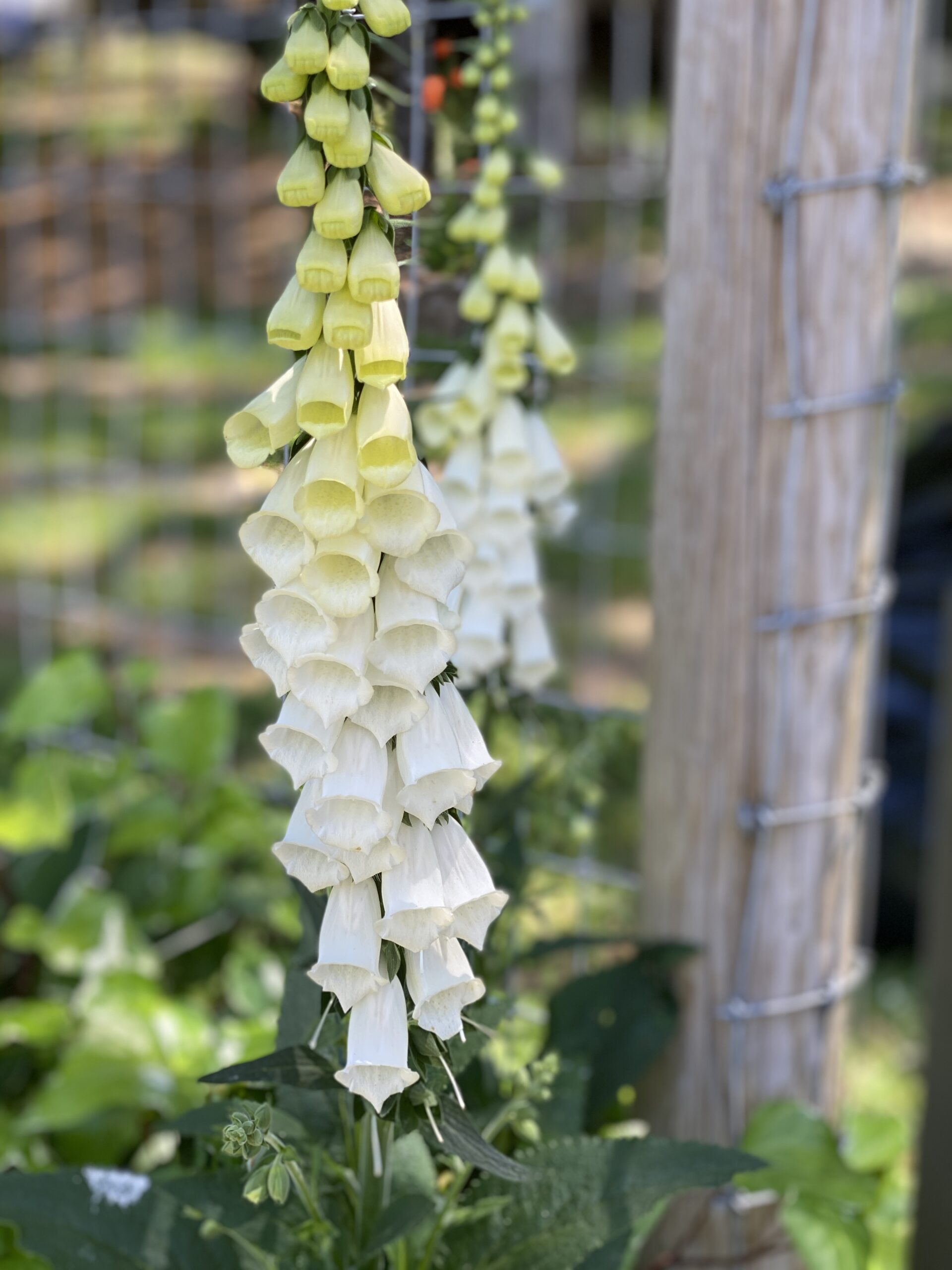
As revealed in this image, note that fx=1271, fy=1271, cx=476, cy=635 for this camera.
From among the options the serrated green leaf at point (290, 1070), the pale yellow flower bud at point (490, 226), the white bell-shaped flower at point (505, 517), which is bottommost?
the serrated green leaf at point (290, 1070)

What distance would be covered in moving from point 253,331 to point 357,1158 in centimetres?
502

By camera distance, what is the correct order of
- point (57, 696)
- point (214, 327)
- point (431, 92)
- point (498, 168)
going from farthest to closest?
point (214, 327) → point (57, 696) → point (431, 92) → point (498, 168)

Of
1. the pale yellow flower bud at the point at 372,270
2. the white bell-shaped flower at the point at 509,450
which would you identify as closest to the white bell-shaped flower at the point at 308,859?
the pale yellow flower bud at the point at 372,270

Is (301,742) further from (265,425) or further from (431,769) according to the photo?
(265,425)

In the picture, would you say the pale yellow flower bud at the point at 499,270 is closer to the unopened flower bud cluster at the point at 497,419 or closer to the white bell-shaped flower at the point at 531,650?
the unopened flower bud cluster at the point at 497,419

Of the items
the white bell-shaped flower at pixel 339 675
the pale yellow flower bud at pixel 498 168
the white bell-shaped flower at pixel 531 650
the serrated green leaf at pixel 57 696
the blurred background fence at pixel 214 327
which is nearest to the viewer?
the white bell-shaped flower at pixel 339 675

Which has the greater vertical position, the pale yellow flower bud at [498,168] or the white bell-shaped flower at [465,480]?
the pale yellow flower bud at [498,168]

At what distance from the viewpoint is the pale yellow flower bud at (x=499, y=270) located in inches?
51.5

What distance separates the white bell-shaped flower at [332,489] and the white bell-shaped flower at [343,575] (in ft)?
0.04

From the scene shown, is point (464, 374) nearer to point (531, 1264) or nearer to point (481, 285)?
point (481, 285)

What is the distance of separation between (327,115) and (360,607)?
0.30 metres

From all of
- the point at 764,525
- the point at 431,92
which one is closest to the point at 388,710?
the point at 764,525

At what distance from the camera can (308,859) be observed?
2.95ft

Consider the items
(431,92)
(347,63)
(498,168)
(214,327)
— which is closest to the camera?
(347,63)
